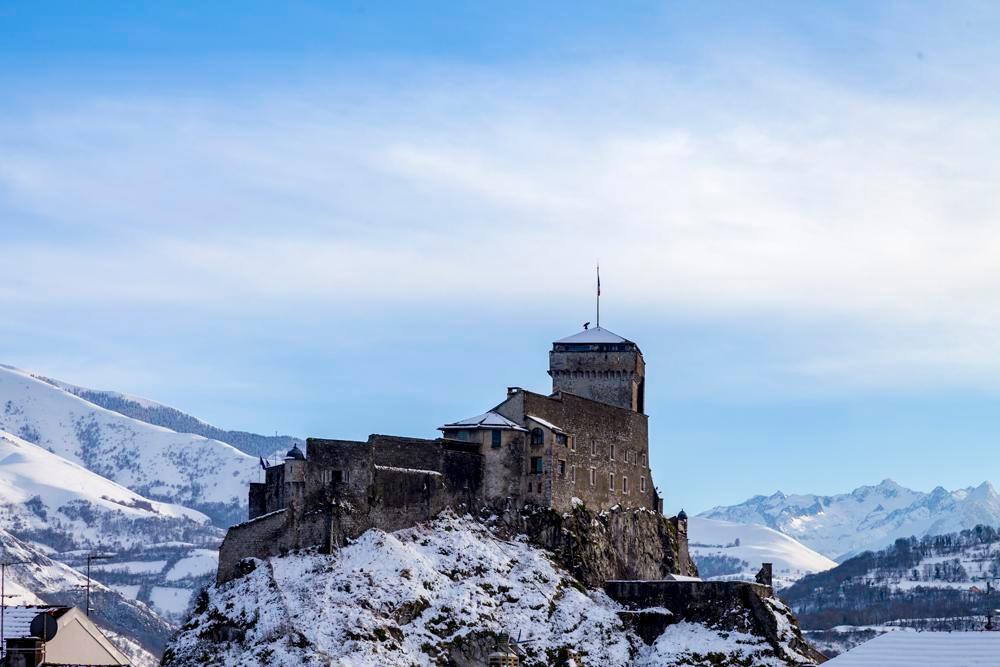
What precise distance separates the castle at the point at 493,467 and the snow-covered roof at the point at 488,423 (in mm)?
82

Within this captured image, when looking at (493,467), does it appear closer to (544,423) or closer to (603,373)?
(544,423)

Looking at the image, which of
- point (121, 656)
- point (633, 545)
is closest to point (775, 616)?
point (633, 545)

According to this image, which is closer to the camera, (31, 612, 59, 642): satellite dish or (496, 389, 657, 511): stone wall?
(31, 612, 59, 642): satellite dish

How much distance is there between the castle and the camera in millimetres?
129250

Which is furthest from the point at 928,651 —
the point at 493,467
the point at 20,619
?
the point at 493,467

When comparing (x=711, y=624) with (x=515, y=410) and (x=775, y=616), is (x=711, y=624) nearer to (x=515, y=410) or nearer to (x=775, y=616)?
(x=775, y=616)

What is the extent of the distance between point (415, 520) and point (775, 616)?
2930 cm

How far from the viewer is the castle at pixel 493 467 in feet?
424

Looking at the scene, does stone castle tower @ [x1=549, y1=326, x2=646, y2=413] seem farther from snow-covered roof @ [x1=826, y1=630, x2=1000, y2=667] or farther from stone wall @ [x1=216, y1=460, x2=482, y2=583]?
snow-covered roof @ [x1=826, y1=630, x2=1000, y2=667]

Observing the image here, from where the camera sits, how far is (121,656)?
79.8 meters

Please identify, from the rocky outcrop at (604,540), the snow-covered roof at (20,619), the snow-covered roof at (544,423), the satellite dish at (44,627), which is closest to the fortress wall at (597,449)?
the snow-covered roof at (544,423)

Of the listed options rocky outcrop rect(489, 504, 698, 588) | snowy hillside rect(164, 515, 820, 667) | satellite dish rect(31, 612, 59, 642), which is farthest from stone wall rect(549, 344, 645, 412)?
satellite dish rect(31, 612, 59, 642)

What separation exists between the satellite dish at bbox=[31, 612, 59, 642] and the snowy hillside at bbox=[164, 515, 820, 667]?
145 feet

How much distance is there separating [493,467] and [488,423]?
3.67 metres
